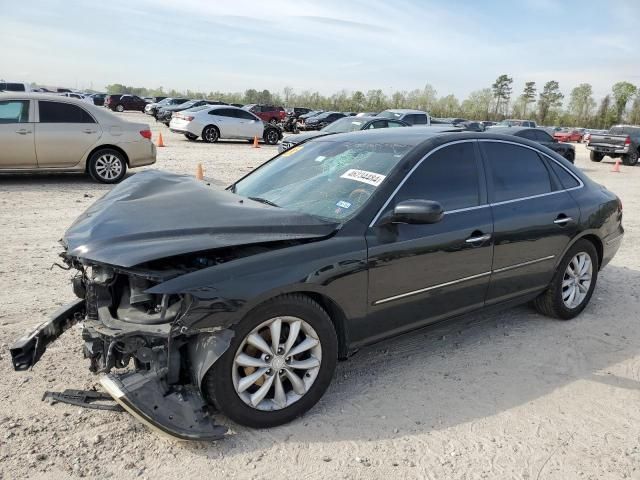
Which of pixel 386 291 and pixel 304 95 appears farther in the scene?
pixel 304 95

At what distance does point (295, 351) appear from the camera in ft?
10.2

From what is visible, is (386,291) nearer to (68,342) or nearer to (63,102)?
(68,342)

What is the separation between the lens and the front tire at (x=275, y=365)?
291 centimetres

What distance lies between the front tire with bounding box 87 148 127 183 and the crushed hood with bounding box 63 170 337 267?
7.33m

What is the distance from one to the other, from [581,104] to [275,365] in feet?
298

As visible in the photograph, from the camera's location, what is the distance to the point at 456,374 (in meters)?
3.84

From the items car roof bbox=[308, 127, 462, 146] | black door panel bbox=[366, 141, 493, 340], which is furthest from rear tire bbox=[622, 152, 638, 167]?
black door panel bbox=[366, 141, 493, 340]

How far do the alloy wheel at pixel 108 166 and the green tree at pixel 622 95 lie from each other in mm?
77429

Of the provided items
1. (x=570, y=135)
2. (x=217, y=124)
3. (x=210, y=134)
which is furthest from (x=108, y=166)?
(x=570, y=135)

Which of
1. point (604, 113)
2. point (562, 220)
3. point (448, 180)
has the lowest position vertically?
point (562, 220)

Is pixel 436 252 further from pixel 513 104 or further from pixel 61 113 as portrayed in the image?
pixel 513 104

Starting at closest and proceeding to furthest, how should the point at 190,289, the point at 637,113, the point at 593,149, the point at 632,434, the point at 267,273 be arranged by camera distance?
the point at 190,289
the point at 267,273
the point at 632,434
the point at 593,149
the point at 637,113

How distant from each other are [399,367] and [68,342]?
7.91 ft

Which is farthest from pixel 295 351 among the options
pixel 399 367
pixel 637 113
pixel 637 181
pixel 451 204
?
pixel 637 113
